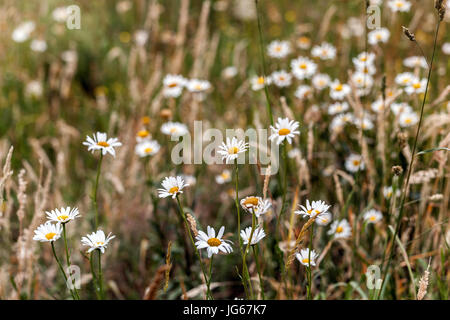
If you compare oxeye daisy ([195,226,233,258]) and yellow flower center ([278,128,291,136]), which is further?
yellow flower center ([278,128,291,136])

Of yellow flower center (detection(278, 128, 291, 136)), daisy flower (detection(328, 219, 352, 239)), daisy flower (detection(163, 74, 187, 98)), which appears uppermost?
daisy flower (detection(163, 74, 187, 98))

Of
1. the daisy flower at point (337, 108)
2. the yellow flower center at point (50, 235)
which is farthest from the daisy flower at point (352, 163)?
the yellow flower center at point (50, 235)

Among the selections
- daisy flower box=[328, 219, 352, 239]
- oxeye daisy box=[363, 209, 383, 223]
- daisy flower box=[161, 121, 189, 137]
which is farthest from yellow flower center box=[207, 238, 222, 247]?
daisy flower box=[161, 121, 189, 137]

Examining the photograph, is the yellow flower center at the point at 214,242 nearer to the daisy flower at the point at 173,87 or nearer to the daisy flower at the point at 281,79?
the daisy flower at the point at 173,87

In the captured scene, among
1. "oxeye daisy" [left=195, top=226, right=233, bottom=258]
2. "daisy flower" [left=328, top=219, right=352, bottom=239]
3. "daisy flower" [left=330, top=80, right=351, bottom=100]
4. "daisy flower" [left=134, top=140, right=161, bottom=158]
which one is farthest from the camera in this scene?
"daisy flower" [left=330, top=80, right=351, bottom=100]

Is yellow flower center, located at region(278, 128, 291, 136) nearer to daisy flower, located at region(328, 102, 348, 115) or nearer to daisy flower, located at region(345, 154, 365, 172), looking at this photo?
daisy flower, located at region(345, 154, 365, 172)

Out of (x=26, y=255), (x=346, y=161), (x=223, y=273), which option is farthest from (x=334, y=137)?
(x=26, y=255)

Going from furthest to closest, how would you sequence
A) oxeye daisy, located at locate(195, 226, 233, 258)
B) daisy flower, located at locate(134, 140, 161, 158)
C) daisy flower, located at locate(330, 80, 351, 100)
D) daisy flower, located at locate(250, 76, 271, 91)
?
daisy flower, located at locate(250, 76, 271, 91)
daisy flower, located at locate(330, 80, 351, 100)
daisy flower, located at locate(134, 140, 161, 158)
oxeye daisy, located at locate(195, 226, 233, 258)
